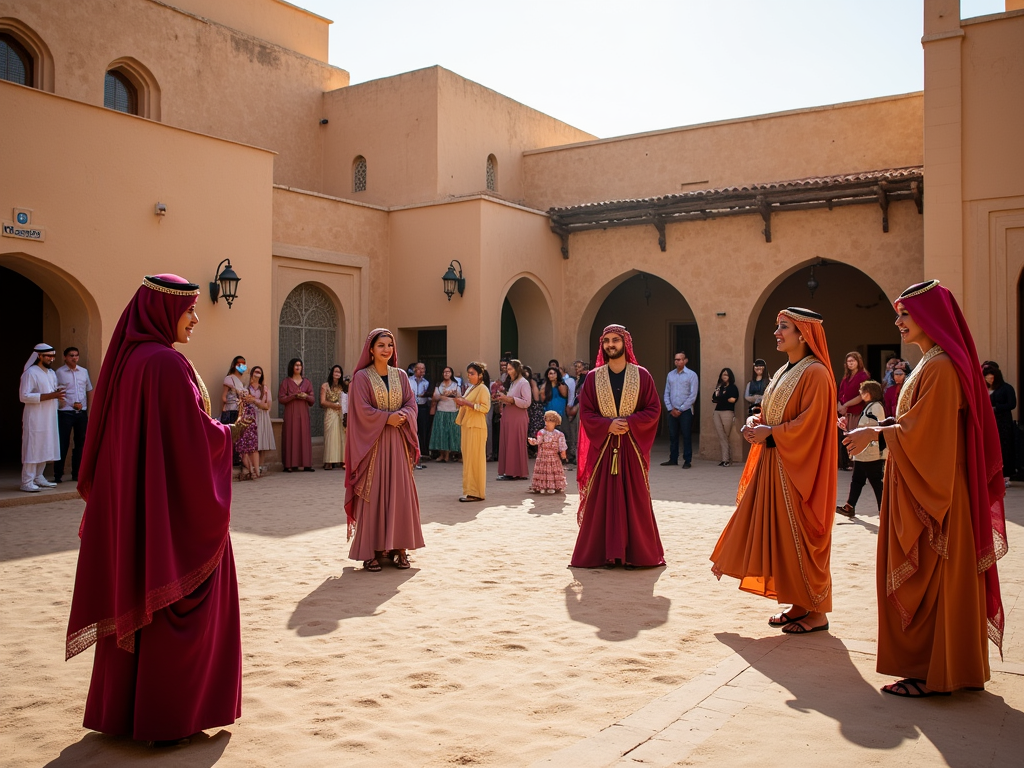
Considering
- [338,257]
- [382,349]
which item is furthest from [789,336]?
[338,257]

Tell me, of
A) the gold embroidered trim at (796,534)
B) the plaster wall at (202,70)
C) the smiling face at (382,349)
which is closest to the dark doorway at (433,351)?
the plaster wall at (202,70)

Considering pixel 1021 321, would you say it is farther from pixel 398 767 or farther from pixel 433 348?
pixel 398 767

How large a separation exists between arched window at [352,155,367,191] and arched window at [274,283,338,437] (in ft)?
12.8

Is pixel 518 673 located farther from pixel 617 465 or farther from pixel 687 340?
pixel 687 340

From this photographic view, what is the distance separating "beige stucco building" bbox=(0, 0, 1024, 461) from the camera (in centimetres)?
1184

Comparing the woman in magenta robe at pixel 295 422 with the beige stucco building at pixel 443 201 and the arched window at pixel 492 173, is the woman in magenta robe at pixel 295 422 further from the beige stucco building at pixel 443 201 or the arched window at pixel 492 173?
the arched window at pixel 492 173

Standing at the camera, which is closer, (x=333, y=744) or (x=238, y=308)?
(x=333, y=744)

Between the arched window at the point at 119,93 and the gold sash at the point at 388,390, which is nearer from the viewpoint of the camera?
the gold sash at the point at 388,390

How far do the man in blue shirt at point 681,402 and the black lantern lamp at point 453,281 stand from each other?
394 cm

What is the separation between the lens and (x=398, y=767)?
3375 millimetres

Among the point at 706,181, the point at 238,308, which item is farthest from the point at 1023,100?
the point at 238,308

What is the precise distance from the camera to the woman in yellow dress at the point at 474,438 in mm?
10562

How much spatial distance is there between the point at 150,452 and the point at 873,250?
43.3 ft

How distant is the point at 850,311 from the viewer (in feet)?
60.5
